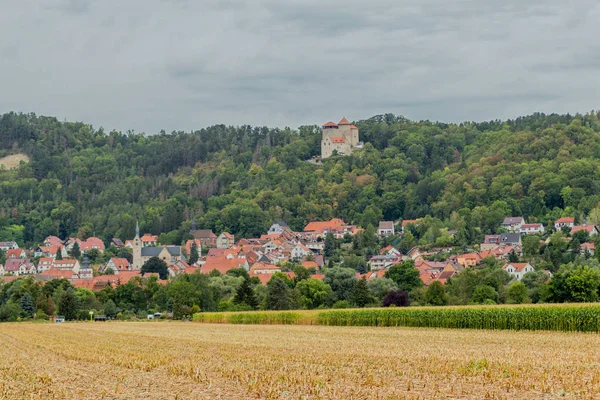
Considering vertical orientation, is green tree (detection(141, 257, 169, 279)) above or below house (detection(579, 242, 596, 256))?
below

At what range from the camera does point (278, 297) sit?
9069 cm

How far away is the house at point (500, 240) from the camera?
171375 millimetres

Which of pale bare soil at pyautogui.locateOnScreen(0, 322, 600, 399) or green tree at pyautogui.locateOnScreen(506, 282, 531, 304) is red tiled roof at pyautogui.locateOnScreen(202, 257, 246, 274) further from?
pale bare soil at pyautogui.locateOnScreen(0, 322, 600, 399)

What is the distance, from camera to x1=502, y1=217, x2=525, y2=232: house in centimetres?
18475

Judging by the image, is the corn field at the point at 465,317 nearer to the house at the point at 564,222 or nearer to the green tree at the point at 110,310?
the green tree at the point at 110,310

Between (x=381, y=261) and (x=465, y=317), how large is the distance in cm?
11803

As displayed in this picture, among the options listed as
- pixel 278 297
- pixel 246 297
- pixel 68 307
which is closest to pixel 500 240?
pixel 246 297

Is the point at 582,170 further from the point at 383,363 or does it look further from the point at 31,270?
the point at 383,363

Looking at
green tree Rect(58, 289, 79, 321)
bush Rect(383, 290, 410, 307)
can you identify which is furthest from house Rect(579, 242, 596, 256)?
green tree Rect(58, 289, 79, 321)

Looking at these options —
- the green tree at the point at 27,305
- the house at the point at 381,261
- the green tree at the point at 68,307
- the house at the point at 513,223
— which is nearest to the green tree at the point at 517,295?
the green tree at the point at 68,307

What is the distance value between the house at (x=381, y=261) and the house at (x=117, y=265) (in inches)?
2019

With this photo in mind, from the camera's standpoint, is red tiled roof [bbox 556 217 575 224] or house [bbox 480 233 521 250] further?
red tiled roof [bbox 556 217 575 224]

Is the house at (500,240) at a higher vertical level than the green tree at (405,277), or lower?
higher

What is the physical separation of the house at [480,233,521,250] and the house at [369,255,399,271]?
17088 mm
